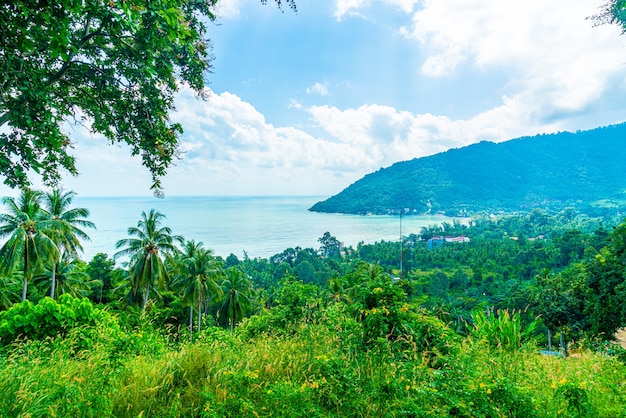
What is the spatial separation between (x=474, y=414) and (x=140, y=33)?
3503 mm

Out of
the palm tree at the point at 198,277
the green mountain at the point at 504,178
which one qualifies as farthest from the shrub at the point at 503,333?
the green mountain at the point at 504,178

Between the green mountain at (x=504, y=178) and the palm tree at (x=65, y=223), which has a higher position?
the green mountain at (x=504, y=178)

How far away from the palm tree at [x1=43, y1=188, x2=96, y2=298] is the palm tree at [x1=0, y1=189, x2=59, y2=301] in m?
1.30

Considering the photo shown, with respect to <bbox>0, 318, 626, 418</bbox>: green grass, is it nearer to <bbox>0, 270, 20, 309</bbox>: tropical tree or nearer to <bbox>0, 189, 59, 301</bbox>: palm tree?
<bbox>0, 189, 59, 301</bbox>: palm tree

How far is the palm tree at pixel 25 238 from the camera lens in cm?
1377

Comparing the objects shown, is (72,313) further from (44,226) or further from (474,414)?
(44,226)

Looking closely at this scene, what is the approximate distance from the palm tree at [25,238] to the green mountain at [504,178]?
13763 cm

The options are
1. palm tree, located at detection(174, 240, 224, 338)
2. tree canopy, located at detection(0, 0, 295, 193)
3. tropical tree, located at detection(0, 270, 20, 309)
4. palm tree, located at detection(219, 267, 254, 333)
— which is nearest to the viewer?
tree canopy, located at detection(0, 0, 295, 193)

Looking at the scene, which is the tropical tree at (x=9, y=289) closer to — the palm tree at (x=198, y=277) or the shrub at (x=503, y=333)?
the palm tree at (x=198, y=277)

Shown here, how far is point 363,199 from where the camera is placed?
15812 cm

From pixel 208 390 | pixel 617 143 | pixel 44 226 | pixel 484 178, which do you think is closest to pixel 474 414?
pixel 208 390

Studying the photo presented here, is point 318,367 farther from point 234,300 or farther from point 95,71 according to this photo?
point 234,300

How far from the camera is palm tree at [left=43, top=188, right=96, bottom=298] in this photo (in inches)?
659

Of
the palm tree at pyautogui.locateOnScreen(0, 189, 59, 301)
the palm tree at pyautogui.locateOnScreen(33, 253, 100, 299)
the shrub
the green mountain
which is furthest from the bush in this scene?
the green mountain
